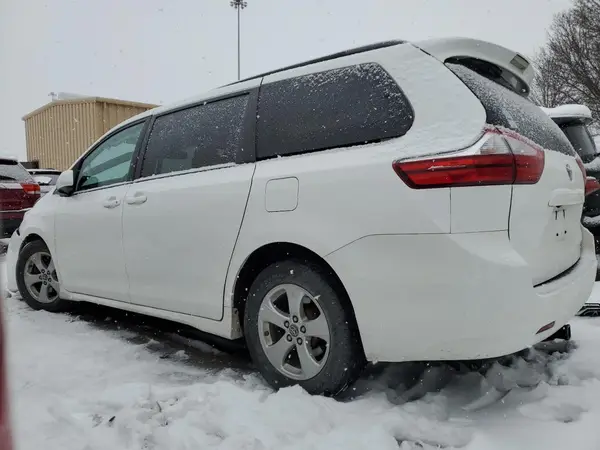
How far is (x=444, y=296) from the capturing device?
6.32 ft

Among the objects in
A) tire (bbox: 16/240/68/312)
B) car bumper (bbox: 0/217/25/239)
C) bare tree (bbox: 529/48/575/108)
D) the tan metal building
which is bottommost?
tire (bbox: 16/240/68/312)

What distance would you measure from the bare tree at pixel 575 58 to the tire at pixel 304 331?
25.7 m

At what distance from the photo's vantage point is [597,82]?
82.8ft

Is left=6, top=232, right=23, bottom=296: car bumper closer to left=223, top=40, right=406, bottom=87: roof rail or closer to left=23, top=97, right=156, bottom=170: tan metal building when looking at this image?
left=223, top=40, right=406, bottom=87: roof rail

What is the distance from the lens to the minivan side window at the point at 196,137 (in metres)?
2.79

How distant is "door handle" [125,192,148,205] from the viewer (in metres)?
3.09

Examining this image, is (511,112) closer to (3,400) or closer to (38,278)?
(3,400)

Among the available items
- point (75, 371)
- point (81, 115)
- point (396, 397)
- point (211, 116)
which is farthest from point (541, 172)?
point (81, 115)

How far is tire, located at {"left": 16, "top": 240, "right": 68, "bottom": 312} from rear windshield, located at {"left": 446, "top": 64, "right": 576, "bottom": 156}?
3.52 m

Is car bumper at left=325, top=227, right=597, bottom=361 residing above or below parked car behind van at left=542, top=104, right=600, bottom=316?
below

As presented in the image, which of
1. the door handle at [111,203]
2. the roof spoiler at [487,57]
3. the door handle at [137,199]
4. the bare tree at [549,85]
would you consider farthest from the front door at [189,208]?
the bare tree at [549,85]

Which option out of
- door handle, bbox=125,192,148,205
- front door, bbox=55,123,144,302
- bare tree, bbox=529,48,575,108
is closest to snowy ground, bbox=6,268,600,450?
front door, bbox=55,123,144,302

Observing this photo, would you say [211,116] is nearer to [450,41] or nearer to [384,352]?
[450,41]

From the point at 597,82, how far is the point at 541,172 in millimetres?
28184
